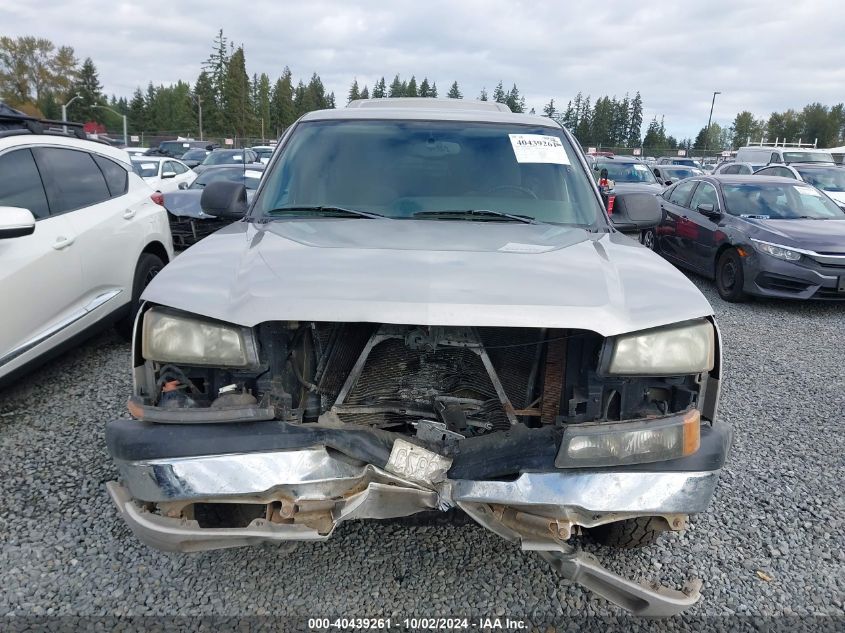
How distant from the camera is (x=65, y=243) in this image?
430cm

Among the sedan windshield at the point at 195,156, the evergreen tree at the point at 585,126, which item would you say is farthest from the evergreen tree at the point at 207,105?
the sedan windshield at the point at 195,156

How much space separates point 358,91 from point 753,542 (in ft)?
366

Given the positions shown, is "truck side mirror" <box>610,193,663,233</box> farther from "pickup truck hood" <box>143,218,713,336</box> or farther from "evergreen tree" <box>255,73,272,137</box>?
"evergreen tree" <box>255,73,272,137</box>

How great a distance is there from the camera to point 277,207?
10.9 feet

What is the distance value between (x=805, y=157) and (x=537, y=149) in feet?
63.9

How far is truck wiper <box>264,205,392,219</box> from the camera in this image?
318 cm

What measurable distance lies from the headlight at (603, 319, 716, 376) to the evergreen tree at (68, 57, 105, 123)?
82475mm

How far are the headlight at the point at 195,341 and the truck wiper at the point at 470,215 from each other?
1299 millimetres

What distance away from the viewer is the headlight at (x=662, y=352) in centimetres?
220

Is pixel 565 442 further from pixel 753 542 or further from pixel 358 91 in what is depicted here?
pixel 358 91

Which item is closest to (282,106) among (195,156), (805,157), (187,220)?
(195,156)

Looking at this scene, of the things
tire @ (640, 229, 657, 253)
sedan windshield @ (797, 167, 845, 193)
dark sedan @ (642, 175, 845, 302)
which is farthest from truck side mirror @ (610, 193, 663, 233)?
sedan windshield @ (797, 167, 845, 193)

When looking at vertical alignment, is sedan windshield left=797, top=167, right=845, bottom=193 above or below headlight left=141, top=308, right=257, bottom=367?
above

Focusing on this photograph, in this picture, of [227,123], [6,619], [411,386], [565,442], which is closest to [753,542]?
[565,442]
